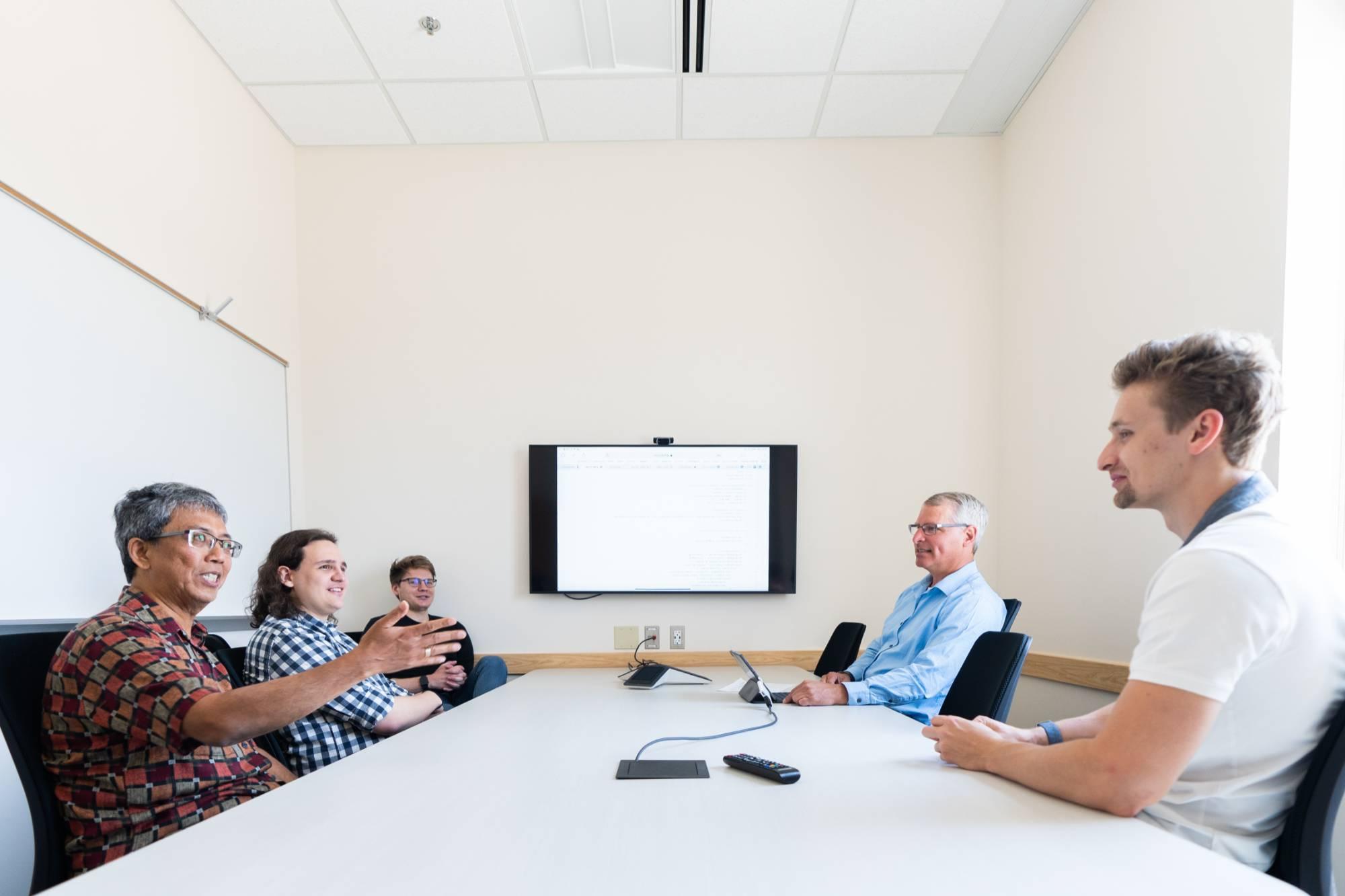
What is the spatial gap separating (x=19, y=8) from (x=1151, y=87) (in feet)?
11.1

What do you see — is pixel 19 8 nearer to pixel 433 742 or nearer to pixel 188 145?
pixel 188 145

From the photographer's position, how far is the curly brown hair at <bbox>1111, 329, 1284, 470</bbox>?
1.22 meters

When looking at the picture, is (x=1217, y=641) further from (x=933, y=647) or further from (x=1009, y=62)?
(x=1009, y=62)

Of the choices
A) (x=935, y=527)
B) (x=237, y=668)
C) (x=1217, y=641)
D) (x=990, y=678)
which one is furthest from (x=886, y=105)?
(x=237, y=668)

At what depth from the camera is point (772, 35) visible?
3.21 meters

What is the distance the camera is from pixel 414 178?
398 cm

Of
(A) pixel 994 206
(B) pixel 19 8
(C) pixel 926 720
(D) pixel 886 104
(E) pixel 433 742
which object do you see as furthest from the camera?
(A) pixel 994 206

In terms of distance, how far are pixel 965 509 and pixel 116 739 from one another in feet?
8.05

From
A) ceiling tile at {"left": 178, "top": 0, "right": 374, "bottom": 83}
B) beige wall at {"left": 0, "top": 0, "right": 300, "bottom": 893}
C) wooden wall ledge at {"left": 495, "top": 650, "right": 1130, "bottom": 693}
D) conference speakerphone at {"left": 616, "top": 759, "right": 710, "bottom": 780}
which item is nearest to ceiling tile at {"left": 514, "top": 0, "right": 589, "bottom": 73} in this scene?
ceiling tile at {"left": 178, "top": 0, "right": 374, "bottom": 83}

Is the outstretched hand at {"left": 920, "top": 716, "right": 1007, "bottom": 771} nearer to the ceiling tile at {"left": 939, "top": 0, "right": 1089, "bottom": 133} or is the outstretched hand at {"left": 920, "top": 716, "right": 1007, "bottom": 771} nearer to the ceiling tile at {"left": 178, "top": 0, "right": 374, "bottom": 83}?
the ceiling tile at {"left": 939, "top": 0, "right": 1089, "bottom": 133}

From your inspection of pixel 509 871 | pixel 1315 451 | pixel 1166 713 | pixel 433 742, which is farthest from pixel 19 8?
pixel 1315 451

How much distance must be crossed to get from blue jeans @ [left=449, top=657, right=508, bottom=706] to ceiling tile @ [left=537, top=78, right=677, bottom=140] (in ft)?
8.31

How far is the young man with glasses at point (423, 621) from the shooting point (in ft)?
10.8

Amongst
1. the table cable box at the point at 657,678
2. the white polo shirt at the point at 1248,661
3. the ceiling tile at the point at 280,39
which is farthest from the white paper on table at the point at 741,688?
the ceiling tile at the point at 280,39
